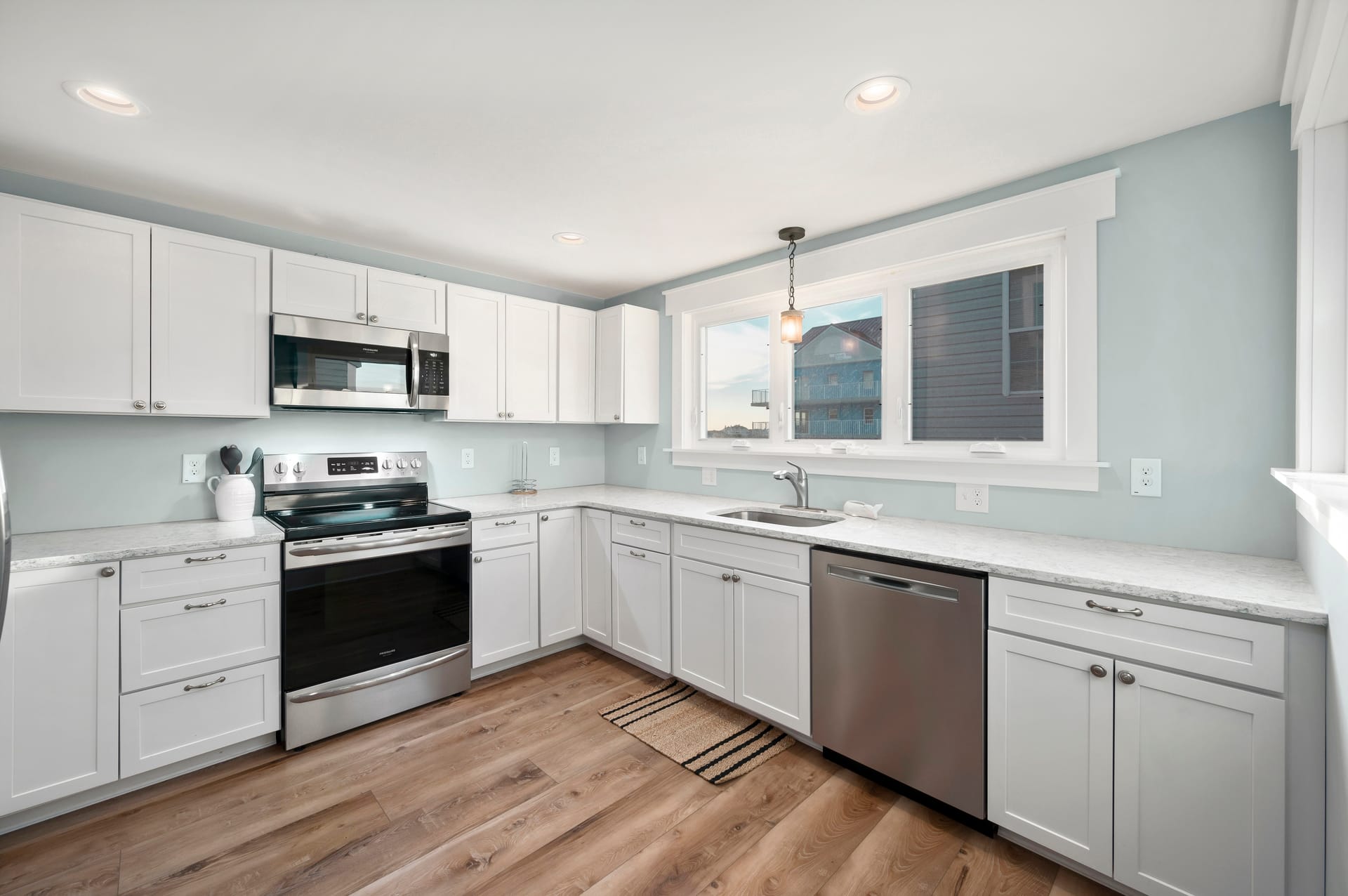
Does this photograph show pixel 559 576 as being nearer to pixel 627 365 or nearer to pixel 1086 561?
pixel 627 365

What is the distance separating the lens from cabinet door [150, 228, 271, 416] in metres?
2.38

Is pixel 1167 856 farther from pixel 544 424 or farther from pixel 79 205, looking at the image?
pixel 79 205

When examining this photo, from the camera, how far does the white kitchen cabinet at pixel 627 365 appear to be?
3773mm

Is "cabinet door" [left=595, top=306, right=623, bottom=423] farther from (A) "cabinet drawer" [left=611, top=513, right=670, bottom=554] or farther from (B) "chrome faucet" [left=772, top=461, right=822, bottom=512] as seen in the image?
(B) "chrome faucet" [left=772, top=461, right=822, bottom=512]

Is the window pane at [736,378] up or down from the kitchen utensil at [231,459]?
up

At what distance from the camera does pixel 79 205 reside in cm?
240

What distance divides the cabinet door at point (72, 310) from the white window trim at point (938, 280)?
2622 mm

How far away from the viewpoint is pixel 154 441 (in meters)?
2.59

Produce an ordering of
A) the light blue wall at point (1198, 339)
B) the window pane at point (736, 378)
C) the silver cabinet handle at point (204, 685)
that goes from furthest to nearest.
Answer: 1. the window pane at point (736, 378)
2. the silver cabinet handle at point (204, 685)
3. the light blue wall at point (1198, 339)

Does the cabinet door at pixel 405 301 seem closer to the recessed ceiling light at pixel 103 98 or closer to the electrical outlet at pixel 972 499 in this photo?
the recessed ceiling light at pixel 103 98

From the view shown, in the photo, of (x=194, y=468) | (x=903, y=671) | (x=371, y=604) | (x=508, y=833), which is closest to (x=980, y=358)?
(x=903, y=671)

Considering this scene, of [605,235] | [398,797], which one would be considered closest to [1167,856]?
[398,797]

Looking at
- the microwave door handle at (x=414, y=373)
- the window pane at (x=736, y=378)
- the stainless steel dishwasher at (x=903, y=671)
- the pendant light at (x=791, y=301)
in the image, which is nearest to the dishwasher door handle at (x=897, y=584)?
the stainless steel dishwasher at (x=903, y=671)

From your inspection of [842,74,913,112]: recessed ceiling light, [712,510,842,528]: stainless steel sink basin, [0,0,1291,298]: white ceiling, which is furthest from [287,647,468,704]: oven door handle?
[842,74,913,112]: recessed ceiling light
